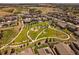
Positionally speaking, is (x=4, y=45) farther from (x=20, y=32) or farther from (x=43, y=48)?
(x=43, y=48)

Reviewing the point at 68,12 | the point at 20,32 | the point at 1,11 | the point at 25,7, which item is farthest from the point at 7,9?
the point at 68,12

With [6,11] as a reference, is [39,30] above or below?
below

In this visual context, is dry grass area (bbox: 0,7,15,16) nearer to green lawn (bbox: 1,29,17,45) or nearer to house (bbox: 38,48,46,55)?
green lawn (bbox: 1,29,17,45)

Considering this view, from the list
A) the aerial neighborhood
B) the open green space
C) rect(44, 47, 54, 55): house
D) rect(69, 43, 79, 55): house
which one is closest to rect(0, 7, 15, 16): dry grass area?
the aerial neighborhood

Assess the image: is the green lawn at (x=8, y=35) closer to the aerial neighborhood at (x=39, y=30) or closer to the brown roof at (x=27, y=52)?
the aerial neighborhood at (x=39, y=30)

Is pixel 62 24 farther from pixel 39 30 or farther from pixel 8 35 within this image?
pixel 8 35

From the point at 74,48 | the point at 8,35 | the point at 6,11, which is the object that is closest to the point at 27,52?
the point at 8,35

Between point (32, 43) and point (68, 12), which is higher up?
point (68, 12)
